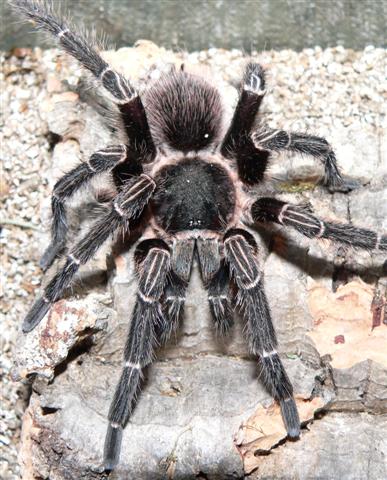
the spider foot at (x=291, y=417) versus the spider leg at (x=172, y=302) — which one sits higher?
the spider leg at (x=172, y=302)

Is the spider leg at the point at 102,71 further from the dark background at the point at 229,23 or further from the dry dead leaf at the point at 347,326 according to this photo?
the dry dead leaf at the point at 347,326

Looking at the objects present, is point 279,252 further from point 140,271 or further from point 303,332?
point 140,271

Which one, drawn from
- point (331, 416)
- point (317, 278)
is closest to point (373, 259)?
point (317, 278)

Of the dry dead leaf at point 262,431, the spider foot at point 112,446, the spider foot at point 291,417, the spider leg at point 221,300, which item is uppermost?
the spider leg at point 221,300

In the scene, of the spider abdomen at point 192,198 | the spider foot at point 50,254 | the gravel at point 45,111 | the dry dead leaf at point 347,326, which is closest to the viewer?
the dry dead leaf at point 347,326

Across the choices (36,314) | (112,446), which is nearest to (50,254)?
(36,314)

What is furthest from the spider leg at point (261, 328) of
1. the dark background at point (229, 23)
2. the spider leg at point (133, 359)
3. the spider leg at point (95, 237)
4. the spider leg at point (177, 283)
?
the dark background at point (229, 23)

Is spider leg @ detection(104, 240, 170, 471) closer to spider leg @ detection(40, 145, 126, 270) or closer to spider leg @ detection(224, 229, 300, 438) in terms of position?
spider leg @ detection(224, 229, 300, 438)
